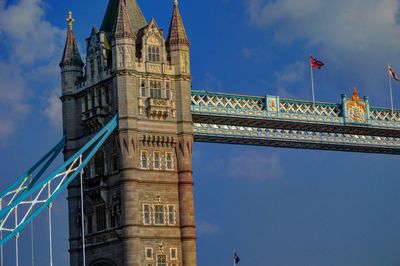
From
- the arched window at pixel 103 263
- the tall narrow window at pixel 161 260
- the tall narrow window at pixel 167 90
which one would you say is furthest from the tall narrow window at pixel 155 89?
the arched window at pixel 103 263

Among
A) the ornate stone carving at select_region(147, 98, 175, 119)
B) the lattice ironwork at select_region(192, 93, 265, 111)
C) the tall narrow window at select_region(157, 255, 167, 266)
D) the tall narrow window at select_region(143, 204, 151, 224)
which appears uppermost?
the lattice ironwork at select_region(192, 93, 265, 111)

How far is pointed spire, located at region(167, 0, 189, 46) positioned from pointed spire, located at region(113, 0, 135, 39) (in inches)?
136

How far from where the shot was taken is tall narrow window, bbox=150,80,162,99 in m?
91.1

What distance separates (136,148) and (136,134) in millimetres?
1049

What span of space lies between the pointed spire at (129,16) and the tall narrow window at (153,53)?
7.25 feet

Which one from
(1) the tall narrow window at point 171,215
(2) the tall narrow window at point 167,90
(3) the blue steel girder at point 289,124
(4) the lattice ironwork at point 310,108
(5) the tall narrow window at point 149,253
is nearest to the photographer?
(5) the tall narrow window at point 149,253

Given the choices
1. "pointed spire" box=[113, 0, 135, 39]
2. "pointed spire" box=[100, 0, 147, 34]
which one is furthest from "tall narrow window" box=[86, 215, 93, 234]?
"pointed spire" box=[100, 0, 147, 34]

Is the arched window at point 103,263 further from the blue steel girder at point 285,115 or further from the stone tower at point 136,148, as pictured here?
the blue steel girder at point 285,115

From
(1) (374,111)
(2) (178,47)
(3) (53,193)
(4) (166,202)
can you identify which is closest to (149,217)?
(4) (166,202)

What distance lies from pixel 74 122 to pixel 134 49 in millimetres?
8390

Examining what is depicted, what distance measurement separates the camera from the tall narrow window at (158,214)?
293ft

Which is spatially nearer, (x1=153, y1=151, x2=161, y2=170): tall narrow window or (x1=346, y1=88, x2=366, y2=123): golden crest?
(x1=153, y1=151, x2=161, y2=170): tall narrow window

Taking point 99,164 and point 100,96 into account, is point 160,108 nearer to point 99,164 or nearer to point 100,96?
point 100,96

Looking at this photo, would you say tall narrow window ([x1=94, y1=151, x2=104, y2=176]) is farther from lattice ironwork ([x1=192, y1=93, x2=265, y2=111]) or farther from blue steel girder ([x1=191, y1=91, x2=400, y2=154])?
lattice ironwork ([x1=192, y1=93, x2=265, y2=111])
